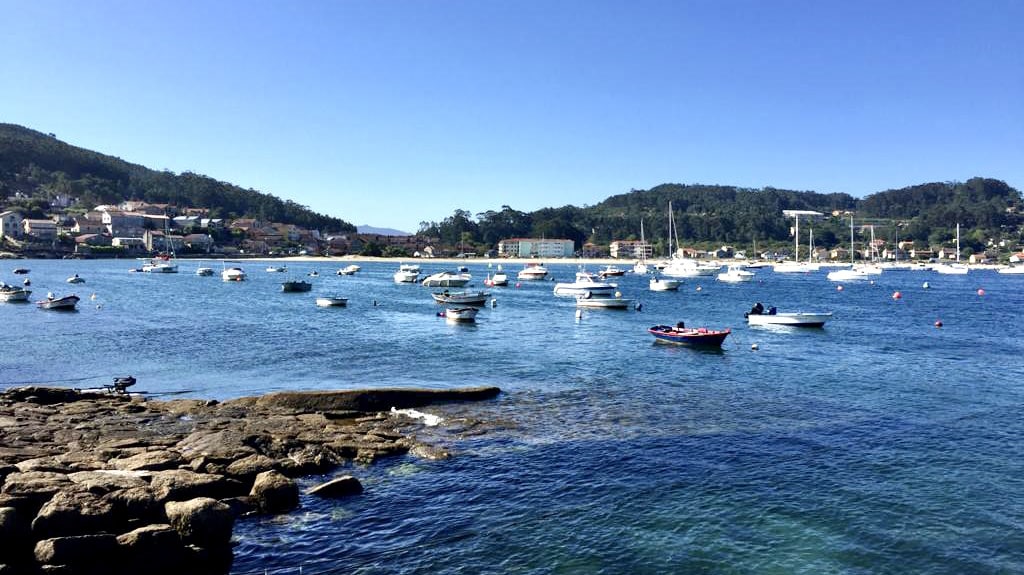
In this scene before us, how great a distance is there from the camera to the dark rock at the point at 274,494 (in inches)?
634

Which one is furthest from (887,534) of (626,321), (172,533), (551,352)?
(626,321)

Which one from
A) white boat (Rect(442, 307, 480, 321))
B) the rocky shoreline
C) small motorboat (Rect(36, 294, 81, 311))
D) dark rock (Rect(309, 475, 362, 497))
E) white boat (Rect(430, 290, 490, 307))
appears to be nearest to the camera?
the rocky shoreline

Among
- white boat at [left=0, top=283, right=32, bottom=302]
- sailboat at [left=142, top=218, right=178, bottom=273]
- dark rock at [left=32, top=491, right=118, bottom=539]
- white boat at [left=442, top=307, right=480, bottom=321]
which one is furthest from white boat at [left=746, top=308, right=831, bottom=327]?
sailboat at [left=142, top=218, right=178, bottom=273]

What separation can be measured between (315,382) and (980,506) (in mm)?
25243

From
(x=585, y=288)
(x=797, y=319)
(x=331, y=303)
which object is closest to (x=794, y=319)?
(x=797, y=319)

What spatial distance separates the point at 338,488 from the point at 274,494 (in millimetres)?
1577

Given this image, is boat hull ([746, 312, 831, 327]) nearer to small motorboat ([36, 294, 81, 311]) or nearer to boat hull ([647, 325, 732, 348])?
boat hull ([647, 325, 732, 348])

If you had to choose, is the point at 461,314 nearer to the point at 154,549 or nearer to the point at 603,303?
the point at 603,303

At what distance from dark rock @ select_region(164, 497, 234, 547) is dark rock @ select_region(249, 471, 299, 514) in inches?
81.8

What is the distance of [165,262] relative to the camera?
15275cm

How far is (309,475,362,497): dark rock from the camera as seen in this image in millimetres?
17016

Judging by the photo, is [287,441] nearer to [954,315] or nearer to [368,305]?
[368,305]

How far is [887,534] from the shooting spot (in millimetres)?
15195

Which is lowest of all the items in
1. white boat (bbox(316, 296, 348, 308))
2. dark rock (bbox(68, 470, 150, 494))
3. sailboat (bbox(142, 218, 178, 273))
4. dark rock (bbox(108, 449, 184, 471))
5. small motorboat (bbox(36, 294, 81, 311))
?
dark rock (bbox(108, 449, 184, 471))
